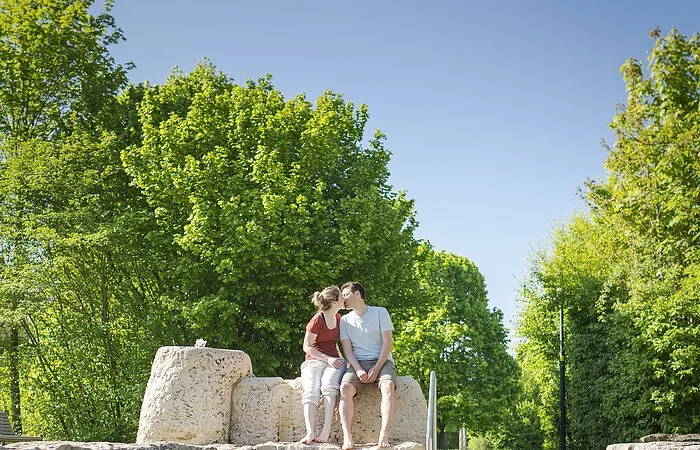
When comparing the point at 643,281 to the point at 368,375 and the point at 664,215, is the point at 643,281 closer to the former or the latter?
the point at 664,215

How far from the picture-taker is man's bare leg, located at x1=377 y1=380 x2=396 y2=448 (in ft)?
29.0

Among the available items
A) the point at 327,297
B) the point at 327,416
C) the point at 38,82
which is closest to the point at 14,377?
the point at 38,82

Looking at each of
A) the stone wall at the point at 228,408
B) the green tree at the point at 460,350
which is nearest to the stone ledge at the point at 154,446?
the stone wall at the point at 228,408

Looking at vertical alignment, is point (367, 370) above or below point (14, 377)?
below

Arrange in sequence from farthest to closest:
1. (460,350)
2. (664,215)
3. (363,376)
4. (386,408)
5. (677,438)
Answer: (460,350)
(664,215)
(677,438)
(363,376)
(386,408)

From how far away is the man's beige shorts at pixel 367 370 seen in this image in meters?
9.53

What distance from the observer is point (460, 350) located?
40.7 m

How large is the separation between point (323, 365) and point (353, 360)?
381 millimetres

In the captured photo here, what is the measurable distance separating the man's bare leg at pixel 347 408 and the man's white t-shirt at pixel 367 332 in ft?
1.79

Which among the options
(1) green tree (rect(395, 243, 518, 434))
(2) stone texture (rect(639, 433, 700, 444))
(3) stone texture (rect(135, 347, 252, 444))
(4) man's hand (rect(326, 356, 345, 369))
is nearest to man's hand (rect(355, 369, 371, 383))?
Result: (4) man's hand (rect(326, 356, 345, 369))

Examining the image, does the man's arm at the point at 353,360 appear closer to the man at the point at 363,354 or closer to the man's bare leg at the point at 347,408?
the man at the point at 363,354

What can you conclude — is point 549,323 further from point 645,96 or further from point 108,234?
point 108,234

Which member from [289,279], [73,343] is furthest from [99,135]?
[289,279]

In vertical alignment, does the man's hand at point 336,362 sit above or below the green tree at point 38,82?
below
